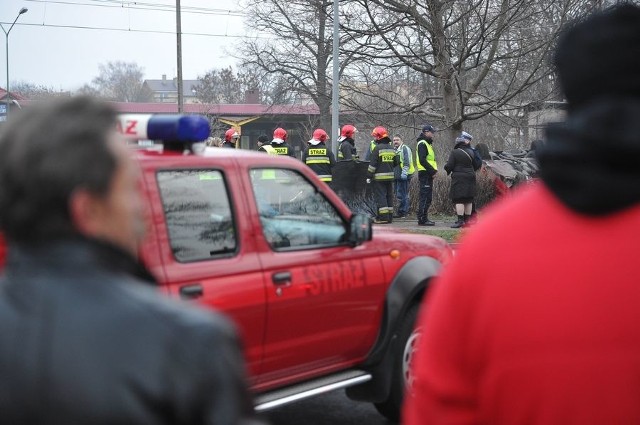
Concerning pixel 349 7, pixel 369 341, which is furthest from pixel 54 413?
pixel 349 7

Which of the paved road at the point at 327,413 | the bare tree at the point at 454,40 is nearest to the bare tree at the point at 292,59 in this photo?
the bare tree at the point at 454,40

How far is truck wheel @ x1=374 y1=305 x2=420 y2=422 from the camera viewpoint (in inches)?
225

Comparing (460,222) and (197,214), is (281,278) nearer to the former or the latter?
(197,214)

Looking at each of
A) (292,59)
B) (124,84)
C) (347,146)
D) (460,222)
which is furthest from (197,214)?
(124,84)

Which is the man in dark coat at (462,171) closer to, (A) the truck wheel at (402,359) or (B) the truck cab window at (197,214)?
(A) the truck wheel at (402,359)

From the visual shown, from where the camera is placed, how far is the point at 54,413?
155cm

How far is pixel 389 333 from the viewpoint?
18.3 feet

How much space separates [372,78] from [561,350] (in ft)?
71.7

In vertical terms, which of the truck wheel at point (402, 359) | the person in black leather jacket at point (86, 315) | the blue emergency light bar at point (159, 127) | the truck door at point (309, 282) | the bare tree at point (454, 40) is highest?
the bare tree at point (454, 40)

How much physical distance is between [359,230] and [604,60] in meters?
3.63

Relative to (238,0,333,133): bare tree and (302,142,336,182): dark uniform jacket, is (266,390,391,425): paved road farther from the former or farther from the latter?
(238,0,333,133): bare tree

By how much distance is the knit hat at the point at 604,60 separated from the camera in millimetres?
1885

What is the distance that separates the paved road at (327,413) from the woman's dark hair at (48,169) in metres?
Result: 4.61

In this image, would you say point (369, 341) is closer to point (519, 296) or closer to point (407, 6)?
point (519, 296)
